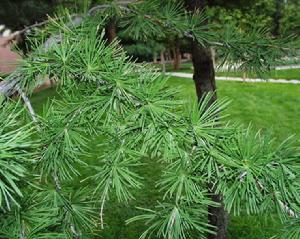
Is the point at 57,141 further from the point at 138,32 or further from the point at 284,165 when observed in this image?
the point at 138,32

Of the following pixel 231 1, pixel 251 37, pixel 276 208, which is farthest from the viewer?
pixel 231 1

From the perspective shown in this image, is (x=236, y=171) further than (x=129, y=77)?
No

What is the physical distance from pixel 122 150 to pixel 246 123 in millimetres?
5499

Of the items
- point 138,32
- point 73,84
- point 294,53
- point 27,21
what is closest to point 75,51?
point 73,84

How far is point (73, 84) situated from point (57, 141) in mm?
128

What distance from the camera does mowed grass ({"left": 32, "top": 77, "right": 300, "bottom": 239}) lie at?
3100mm

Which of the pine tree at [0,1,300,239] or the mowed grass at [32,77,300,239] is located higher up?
the pine tree at [0,1,300,239]

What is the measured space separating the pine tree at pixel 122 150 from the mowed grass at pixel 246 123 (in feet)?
0.22

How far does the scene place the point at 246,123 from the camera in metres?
6.01

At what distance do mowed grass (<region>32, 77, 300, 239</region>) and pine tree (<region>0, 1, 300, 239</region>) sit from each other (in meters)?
0.07

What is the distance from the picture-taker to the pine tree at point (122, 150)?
0.64 meters

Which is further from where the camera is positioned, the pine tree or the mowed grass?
the mowed grass

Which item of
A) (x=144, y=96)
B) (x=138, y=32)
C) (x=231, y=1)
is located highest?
(x=231, y=1)

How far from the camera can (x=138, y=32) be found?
1.43 m
